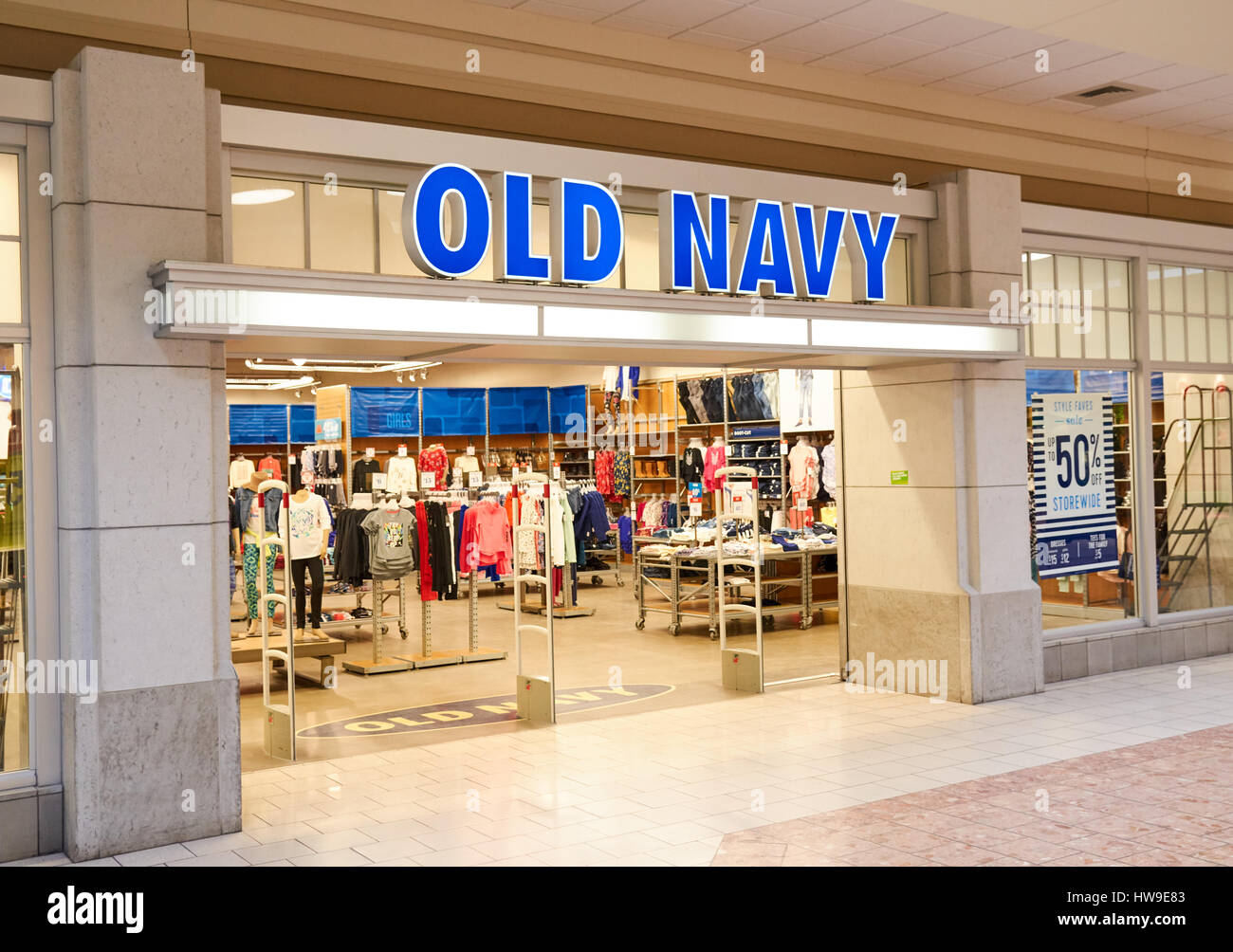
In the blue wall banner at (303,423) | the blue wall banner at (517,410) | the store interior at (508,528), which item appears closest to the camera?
the store interior at (508,528)

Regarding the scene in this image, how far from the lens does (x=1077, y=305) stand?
9.22 m

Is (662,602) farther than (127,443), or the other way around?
(662,602)

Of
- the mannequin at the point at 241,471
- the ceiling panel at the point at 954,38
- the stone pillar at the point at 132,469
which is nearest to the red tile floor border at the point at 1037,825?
the stone pillar at the point at 132,469

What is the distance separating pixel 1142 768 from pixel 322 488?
12017mm

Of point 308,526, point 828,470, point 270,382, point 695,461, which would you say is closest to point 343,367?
point 270,382

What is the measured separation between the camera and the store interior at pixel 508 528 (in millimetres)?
9312

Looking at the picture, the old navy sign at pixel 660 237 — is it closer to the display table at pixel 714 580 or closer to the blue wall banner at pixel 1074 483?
the blue wall banner at pixel 1074 483

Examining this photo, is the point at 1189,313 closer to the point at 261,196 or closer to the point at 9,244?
the point at 261,196

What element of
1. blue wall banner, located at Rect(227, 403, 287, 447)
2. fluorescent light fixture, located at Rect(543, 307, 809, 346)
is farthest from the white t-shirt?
blue wall banner, located at Rect(227, 403, 287, 447)

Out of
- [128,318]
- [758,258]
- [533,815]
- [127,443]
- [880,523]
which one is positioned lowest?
[533,815]

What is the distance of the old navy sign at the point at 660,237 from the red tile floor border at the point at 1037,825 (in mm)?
3118

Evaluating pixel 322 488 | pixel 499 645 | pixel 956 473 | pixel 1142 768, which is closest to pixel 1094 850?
pixel 1142 768

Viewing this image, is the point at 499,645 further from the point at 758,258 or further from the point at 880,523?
the point at 758,258

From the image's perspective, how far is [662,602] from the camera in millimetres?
14023
